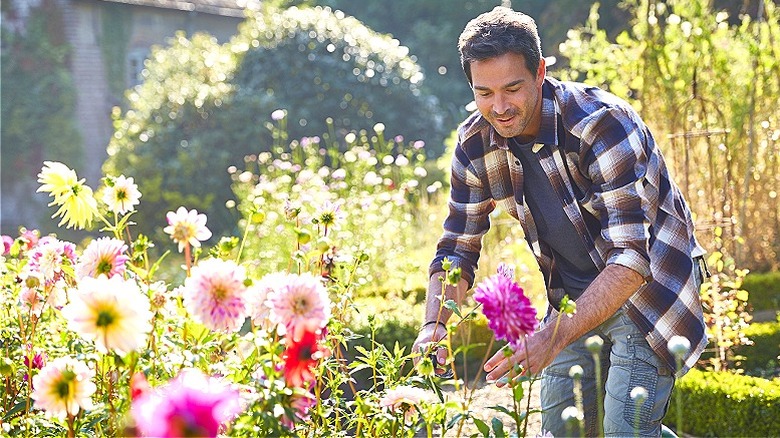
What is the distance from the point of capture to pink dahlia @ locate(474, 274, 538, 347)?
1.57 meters

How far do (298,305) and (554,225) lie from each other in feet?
3.91

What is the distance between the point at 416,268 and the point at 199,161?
682 centimetres

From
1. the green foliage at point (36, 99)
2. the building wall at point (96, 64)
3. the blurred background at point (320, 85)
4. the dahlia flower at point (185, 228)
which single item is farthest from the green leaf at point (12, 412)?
the green foliage at point (36, 99)

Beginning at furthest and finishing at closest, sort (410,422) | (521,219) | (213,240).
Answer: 1. (213,240)
2. (521,219)
3. (410,422)

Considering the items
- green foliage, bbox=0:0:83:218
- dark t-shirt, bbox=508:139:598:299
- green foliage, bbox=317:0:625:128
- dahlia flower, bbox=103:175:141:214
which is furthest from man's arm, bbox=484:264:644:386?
green foliage, bbox=0:0:83:218

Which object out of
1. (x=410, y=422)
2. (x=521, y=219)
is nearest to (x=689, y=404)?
(x=521, y=219)

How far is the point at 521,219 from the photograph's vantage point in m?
2.61

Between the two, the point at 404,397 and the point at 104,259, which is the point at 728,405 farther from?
the point at 104,259

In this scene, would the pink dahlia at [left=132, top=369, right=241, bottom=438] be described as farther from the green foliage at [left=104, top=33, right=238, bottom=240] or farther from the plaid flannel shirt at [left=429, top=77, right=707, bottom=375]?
the green foliage at [left=104, top=33, right=238, bottom=240]

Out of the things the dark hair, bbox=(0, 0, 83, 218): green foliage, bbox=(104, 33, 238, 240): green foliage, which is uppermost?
bbox=(0, 0, 83, 218): green foliage

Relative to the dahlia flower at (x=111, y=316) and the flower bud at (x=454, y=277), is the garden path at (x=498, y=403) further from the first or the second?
the dahlia flower at (x=111, y=316)

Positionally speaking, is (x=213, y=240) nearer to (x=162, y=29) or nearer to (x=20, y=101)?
(x=20, y=101)

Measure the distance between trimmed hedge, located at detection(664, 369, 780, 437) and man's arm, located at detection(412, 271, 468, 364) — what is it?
66.7 inches

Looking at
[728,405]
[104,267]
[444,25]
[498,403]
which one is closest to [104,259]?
[104,267]
